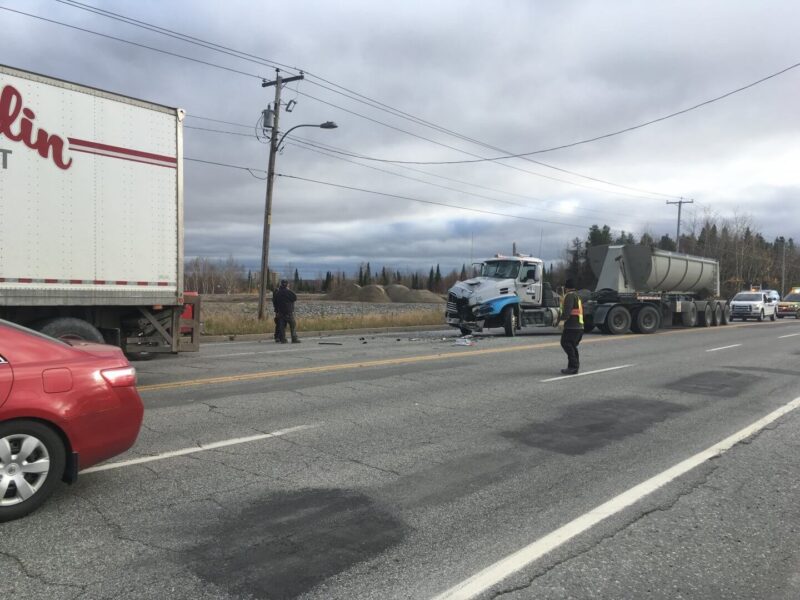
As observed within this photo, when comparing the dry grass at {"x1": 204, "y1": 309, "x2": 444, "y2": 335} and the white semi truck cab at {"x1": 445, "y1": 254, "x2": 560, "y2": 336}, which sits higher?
the white semi truck cab at {"x1": 445, "y1": 254, "x2": 560, "y2": 336}

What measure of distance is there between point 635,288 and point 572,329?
13.3 m

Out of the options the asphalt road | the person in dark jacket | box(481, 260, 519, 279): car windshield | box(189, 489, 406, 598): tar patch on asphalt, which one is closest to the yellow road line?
the asphalt road

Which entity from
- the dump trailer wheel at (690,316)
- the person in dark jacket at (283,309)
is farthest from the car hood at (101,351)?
the dump trailer wheel at (690,316)

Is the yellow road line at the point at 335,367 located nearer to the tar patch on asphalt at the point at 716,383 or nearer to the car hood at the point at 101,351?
the car hood at the point at 101,351

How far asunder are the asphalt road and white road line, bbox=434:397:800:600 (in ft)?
0.06

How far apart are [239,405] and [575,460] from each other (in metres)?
4.40

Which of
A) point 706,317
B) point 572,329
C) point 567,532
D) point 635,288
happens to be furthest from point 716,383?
point 706,317

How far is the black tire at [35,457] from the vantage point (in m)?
3.95

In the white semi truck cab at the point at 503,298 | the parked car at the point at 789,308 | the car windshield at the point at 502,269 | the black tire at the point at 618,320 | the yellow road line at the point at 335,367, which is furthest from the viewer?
the parked car at the point at 789,308

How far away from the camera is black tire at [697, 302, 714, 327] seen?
1093 inches

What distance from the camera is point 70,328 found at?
9453mm

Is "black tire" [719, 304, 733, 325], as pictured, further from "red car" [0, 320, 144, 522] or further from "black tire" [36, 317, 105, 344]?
"red car" [0, 320, 144, 522]

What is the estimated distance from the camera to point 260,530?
156 inches

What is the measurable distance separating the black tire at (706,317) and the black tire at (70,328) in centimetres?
2624
